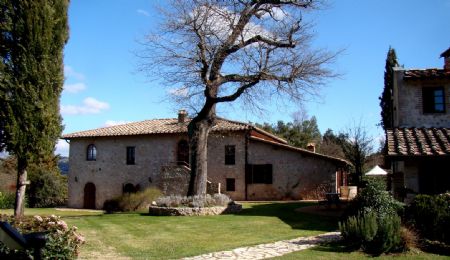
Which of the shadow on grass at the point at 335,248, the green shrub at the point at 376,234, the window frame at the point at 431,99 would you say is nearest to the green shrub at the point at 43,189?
the window frame at the point at 431,99

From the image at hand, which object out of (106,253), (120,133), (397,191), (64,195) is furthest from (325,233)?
(64,195)

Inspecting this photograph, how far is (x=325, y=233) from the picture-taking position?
1303 cm

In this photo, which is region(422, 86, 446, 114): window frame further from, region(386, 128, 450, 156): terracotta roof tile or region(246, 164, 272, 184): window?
region(246, 164, 272, 184): window

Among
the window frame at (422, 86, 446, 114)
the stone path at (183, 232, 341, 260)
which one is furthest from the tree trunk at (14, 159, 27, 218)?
the window frame at (422, 86, 446, 114)

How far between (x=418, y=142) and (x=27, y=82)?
506 inches

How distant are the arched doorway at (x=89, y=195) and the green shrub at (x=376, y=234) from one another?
26.7 m

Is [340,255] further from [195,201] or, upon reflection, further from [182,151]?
[182,151]

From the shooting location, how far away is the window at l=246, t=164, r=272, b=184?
93.3 ft

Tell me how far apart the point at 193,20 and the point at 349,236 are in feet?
38.5

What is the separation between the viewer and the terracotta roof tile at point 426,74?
1711cm

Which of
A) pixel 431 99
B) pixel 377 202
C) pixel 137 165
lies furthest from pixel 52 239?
pixel 137 165

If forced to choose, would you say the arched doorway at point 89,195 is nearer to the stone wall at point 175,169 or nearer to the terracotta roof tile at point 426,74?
the stone wall at point 175,169

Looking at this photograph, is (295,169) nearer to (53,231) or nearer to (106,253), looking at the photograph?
(106,253)

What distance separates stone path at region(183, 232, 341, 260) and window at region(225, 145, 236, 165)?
17158 millimetres
